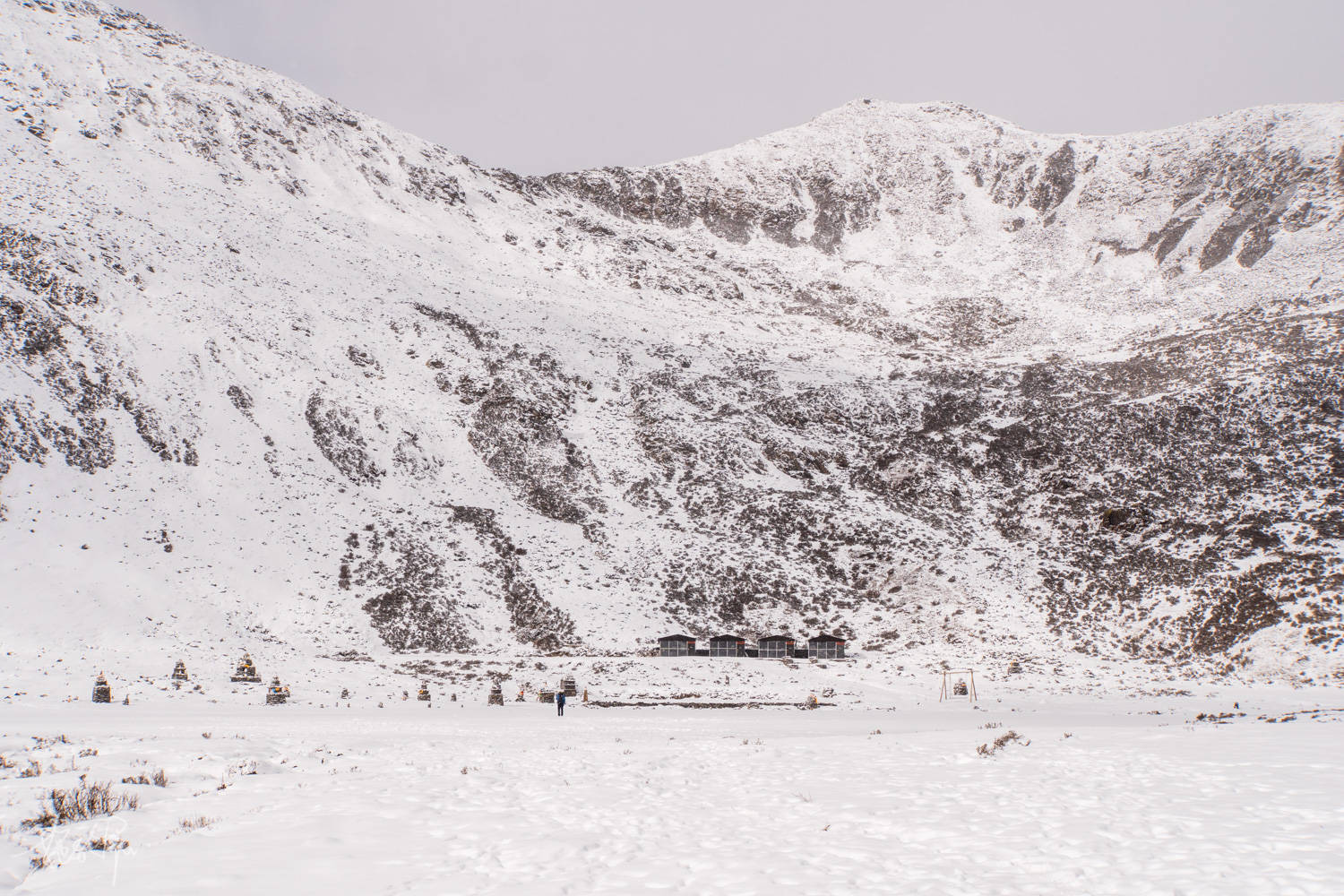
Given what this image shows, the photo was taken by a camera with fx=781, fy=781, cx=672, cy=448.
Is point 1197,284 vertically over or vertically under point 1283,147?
under

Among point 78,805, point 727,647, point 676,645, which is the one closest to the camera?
point 78,805

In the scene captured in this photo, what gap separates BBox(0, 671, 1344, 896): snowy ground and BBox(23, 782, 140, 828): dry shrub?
0.72ft

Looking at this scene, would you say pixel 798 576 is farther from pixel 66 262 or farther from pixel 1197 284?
pixel 1197 284

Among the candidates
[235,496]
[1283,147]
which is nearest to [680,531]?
[235,496]

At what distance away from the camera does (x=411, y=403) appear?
68.8 m

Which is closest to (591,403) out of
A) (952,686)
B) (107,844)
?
(952,686)

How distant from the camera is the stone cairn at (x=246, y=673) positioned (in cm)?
3666

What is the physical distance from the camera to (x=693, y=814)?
11.2 meters

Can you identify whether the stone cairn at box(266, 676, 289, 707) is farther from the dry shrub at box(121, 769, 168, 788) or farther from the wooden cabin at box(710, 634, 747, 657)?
the wooden cabin at box(710, 634, 747, 657)

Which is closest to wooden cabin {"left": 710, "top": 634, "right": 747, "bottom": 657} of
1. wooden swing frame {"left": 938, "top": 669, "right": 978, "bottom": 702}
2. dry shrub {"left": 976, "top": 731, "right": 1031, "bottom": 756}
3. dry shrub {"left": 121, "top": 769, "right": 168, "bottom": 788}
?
wooden swing frame {"left": 938, "top": 669, "right": 978, "bottom": 702}

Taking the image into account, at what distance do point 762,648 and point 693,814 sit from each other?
41.6 metres

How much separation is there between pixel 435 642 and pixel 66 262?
4394 centimetres

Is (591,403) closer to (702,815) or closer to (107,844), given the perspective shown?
(702,815)

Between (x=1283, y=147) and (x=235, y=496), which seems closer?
(x=235, y=496)
